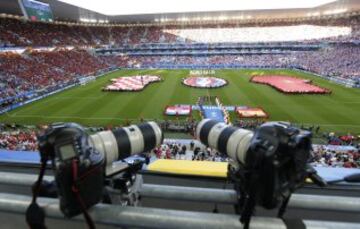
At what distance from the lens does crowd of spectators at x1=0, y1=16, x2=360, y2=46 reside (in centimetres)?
6381

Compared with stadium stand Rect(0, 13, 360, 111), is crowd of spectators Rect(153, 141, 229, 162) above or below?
below

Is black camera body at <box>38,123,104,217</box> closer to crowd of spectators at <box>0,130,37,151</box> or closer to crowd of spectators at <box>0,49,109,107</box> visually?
crowd of spectators at <box>0,130,37,151</box>

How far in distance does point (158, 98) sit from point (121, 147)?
1272 inches

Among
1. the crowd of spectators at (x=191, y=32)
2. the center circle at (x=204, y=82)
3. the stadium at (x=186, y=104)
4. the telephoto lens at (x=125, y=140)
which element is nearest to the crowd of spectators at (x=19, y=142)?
the stadium at (x=186, y=104)

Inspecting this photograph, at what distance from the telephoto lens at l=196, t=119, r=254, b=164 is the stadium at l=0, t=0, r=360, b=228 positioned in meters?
0.01

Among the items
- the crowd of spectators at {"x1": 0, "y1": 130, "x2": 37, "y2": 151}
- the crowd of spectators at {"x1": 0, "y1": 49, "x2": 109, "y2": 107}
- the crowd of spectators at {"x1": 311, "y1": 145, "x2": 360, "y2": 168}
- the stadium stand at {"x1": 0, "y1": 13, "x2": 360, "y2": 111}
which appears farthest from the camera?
the stadium stand at {"x1": 0, "y1": 13, "x2": 360, "y2": 111}

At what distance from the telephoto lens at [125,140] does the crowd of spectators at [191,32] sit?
61013 millimetres

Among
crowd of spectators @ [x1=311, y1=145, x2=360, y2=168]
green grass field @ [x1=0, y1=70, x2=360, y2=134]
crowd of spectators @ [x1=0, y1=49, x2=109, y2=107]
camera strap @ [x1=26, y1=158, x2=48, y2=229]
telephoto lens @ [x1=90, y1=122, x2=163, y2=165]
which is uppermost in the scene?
telephoto lens @ [x1=90, y1=122, x2=163, y2=165]

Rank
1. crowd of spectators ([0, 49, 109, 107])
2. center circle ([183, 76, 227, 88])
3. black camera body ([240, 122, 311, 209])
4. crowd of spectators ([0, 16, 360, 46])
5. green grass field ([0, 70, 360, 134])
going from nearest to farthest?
black camera body ([240, 122, 311, 209]), green grass field ([0, 70, 360, 134]), crowd of spectators ([0, 49, 109, 107]), center circle ([183, 76, 227, 88]), crowd of spectators ([0, 16, 360, 46])

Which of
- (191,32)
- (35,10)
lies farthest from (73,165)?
(191,32)

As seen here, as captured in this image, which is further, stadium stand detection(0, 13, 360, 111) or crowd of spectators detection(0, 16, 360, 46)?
crowd of spectators detection(0, 16, 360, 46)

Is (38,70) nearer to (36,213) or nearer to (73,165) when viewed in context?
(36,213)

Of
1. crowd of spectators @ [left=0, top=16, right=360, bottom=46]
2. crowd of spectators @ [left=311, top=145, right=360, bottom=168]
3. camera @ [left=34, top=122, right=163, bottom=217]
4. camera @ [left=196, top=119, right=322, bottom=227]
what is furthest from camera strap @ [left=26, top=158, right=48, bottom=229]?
crowd of spectators @ [left=0, top=16, right=360, bottom=46]

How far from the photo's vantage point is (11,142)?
19781 mm
